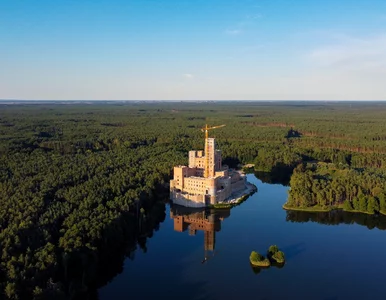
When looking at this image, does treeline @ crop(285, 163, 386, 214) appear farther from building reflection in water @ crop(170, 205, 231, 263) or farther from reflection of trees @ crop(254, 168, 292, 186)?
reflection of trees @ crop(254, 168, 292, 186)

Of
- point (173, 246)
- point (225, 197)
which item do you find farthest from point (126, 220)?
point (225, 197)

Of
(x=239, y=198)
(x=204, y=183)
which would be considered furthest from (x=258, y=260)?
(x=239, y=198)

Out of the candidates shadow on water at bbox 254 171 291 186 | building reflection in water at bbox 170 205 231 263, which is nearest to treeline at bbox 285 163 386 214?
building reflection in water at bbox 170 205 231 263

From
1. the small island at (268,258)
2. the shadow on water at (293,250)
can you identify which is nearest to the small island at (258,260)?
the small island at (268,258)

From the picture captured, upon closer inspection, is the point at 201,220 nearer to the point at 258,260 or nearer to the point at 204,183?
the point at 204,183

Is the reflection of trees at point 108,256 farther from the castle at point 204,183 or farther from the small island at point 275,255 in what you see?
the small island at point 275,255

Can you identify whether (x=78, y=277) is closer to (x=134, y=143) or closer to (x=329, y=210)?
(x=329, y=210)

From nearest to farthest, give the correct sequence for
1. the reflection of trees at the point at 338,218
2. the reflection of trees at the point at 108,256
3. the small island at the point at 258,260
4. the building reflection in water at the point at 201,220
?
the reflection of trees at the point at 108,256 → the small island at the point at 258,260 → the building reflection in water at the point at 201,220 → the reflection of trees at the point at 338,218
